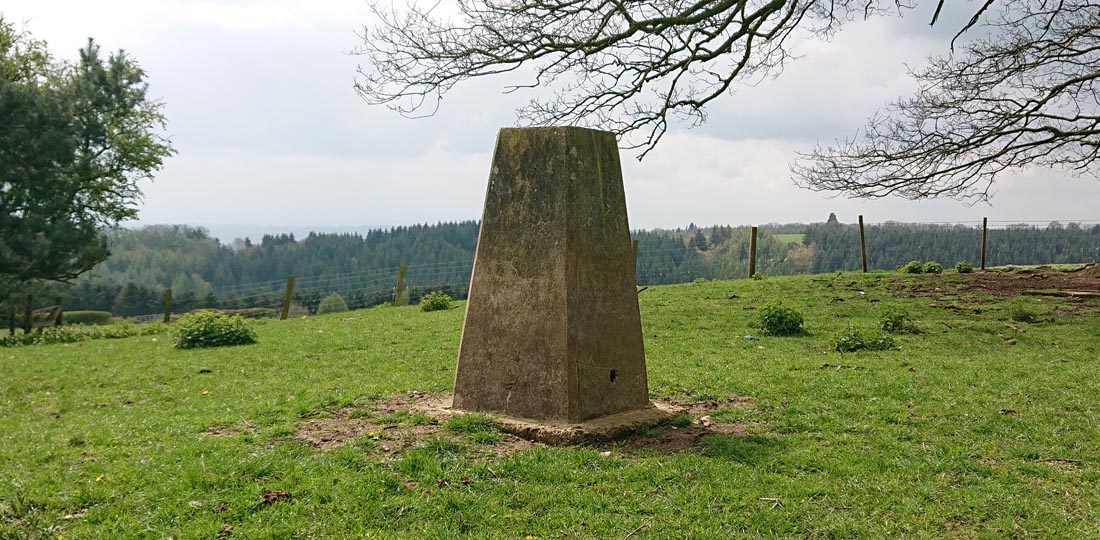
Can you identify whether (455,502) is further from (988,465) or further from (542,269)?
(988,465)

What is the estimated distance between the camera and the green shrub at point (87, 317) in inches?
1843

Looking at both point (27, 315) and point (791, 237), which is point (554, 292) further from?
point (791, 237)

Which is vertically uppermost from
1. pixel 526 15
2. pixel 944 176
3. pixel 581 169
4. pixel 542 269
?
pixel 526 15

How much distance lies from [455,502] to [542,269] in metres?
2.41

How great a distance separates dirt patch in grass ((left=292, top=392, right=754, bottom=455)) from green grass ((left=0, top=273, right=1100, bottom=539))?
5.8 inches

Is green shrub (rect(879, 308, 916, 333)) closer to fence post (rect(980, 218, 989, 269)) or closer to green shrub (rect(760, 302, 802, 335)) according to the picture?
green shrub (rect(760, 302, 802, 335))

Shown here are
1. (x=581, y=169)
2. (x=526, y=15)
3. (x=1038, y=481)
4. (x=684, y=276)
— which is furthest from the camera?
(x=684, y=276)

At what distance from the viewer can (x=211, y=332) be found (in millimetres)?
16766

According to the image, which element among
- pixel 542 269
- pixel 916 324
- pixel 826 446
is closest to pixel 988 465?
pixel 826 446

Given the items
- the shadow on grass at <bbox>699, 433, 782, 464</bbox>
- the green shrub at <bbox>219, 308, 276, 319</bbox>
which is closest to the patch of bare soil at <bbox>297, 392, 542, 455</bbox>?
the shadow on grass at <bbox>699, 433, 782, 464</bbox>

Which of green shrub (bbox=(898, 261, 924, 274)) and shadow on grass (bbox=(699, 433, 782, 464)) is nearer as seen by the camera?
shadow on grass (bbox=(699, 433, 782, 464))

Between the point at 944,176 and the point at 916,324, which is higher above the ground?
the point at 944,176

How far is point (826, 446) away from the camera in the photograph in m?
6.68

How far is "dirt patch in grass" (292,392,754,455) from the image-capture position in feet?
21.6
